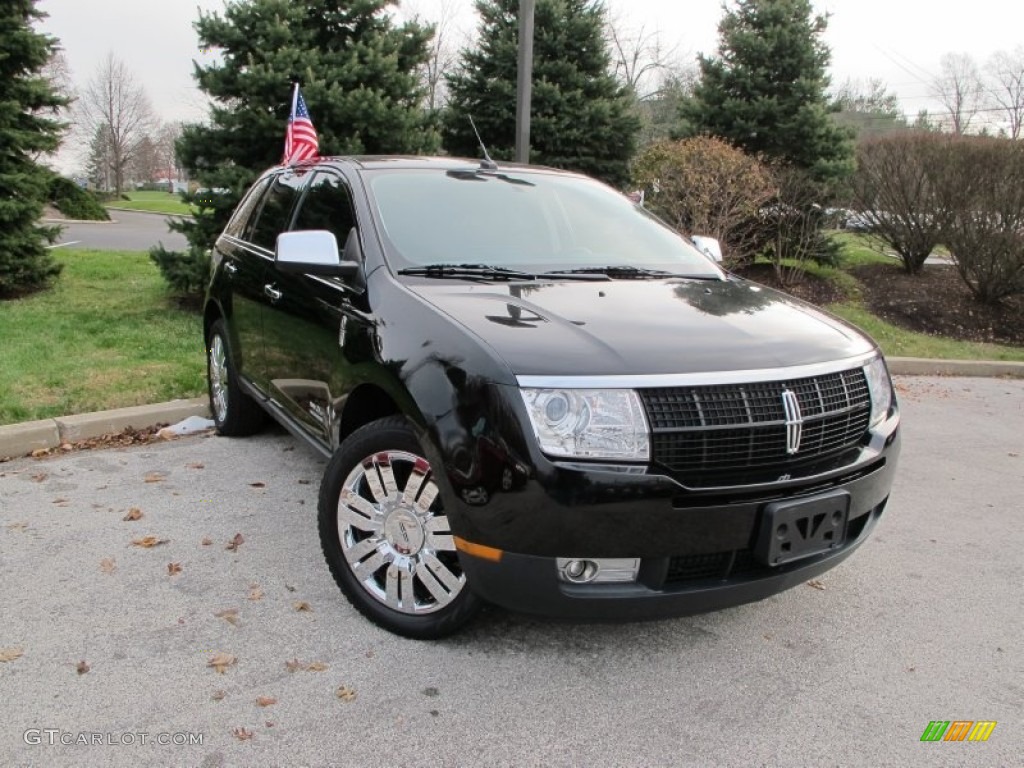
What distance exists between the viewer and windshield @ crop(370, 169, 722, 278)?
11.4ft

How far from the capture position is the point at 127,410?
5.45 m

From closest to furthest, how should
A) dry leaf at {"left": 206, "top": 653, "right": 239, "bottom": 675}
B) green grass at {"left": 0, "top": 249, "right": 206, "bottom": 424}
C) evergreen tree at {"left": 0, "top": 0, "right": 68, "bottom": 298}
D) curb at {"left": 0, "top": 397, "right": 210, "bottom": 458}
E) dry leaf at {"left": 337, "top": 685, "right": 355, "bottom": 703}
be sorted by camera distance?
1. dry leaf at {"left": 337, "top": 685, "right": 355, "bottom": 703}
2. dry leaf at {"left": 206, "top": 653, "right": 239, "bottom": 675}
3. curb at {"left": 0, "top": 397, "right": 210, "bottom": 458}
4. green grass at {"left": 0, "top": 249, "right": 206, "bottom": 424}
5. evergreen tree at {"left": 0, "top": 0, "right": 68, "bottom": 298}

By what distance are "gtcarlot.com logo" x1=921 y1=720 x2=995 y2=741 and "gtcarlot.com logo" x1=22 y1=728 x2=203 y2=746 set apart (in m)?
2.23

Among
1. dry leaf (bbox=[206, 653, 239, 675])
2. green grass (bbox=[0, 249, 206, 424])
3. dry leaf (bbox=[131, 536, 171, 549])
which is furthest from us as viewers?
green grass (bbox=[0, 249, 206, 424])

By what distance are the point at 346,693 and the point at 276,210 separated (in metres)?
2.89

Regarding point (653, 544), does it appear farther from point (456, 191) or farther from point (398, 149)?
point (398, 149)

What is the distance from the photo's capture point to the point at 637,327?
9.01 feet

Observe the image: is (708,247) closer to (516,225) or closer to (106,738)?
(516,225)

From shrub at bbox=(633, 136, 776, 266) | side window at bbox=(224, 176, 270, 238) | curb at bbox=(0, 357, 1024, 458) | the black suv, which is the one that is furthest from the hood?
shrub at bbox=(633, 136, 776, 266)

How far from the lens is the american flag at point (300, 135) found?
7.37m

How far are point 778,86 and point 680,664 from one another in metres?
12.0

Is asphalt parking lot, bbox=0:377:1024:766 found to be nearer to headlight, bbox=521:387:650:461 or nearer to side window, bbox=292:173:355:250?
headlight, bbox=521:387:650:461

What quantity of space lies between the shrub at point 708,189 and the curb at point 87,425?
6763mm

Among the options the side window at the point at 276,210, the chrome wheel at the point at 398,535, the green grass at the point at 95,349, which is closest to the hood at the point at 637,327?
the chrome wheel at the point at 398,535
